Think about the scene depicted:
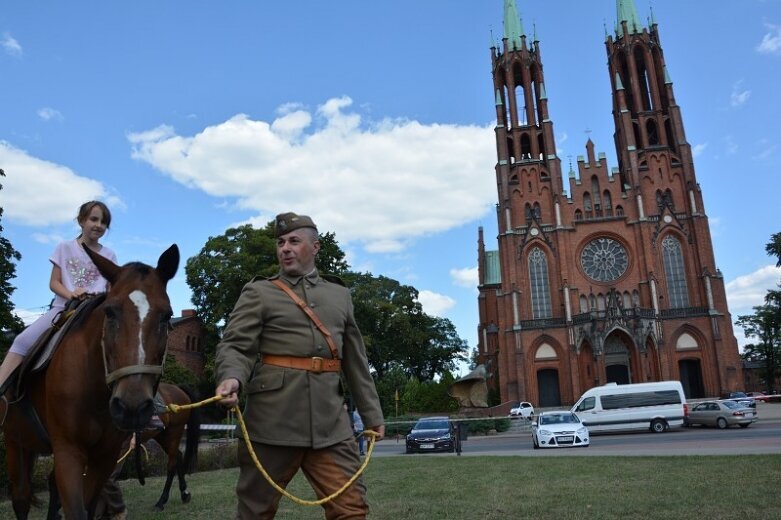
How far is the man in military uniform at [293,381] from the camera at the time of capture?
3.53 metres

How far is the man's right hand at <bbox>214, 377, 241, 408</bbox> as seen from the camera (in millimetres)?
3154

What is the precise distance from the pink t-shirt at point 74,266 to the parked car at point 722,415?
2594 cm

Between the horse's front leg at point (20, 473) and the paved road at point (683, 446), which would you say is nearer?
the horse's front leg at point (20, 473)

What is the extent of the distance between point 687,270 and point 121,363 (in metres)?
53.3

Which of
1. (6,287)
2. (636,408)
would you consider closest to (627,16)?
(636,408)

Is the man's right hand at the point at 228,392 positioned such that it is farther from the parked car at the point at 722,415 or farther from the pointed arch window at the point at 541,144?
the pointed arch window at the point at 541,144

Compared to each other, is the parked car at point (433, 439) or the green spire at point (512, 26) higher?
the green spire at point (512, 26)

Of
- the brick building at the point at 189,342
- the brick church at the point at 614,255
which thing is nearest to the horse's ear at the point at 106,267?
the brick building at the point at 189,342

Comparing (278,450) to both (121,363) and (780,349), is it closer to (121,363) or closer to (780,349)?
(121,363)

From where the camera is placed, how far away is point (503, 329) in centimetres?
5122

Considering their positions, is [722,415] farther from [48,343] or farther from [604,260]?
[604,260]

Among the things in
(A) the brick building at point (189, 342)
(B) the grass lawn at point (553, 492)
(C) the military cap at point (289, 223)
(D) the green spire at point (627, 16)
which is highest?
(D) the green spire at point (627, 16)

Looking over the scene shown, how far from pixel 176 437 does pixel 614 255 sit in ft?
159

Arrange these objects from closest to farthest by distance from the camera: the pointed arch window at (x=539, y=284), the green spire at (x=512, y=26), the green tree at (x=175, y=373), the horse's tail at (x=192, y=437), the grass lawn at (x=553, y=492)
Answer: the grass lawn at (x=553, y=492), the horse's tail at (x=192, y=437), the green tree at (x=175, y=373), the pointed arch window at (x=539, y=284), the green spire at (x=512, y=26)
